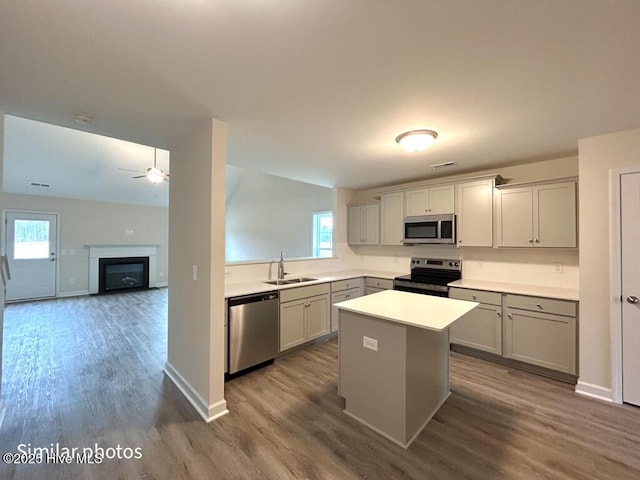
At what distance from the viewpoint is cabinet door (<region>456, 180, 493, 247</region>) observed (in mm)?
3424

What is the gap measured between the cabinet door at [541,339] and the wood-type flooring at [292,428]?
0.66ft

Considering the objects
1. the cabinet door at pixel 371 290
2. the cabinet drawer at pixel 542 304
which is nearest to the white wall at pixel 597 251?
the cabinet drawer at pixel 542 304

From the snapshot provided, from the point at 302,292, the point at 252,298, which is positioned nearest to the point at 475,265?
the point at 302,292

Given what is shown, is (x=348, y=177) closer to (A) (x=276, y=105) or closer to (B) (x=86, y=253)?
(A) (x=276, y=105)

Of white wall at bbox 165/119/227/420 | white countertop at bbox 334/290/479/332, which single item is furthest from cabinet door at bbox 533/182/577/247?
white wall at bbox 165/119/227/420

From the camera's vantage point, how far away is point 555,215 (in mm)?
2988

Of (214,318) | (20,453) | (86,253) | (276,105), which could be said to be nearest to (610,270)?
(276,105)

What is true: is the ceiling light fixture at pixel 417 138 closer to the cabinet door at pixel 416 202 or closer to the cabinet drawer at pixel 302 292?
the cabinet door at pixel 416 202

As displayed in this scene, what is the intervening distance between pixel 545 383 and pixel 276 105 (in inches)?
144

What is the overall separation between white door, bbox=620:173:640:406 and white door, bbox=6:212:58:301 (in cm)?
993

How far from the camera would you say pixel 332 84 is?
5.61 feet

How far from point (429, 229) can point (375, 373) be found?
8.08ft

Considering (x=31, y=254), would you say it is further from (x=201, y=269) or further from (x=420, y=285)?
(x=420, y=285)

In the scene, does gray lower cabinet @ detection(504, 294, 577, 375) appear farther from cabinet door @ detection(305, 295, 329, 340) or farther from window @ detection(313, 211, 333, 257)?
window @ detection(313, 211, 333, 257)
